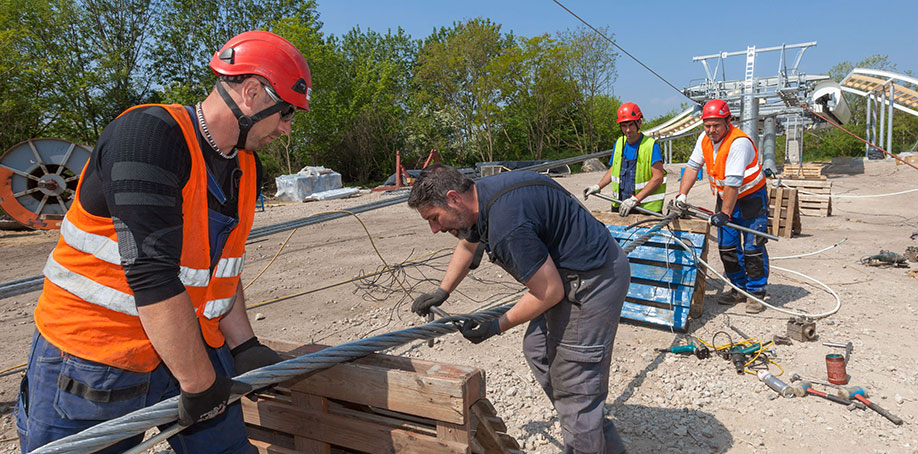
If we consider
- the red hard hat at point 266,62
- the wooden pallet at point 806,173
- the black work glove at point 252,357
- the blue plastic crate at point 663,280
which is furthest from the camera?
the wooden pallet at point 806,173

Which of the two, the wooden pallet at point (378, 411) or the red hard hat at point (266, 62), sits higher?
the red hard hat at point (266, 62)

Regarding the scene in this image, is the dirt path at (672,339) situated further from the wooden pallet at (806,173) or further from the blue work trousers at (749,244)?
the wooden pallet at (806,173)

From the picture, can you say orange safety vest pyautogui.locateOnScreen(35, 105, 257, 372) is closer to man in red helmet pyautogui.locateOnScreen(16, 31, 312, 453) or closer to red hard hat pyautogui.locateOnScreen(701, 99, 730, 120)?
man in red helmet pyautogui.locateOnScreen(16, 31, 312, 453)

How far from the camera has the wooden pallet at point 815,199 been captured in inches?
442

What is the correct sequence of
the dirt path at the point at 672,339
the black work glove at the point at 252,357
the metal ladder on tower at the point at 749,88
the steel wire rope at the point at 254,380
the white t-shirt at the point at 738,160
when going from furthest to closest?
1. the metal ladder on tower at the point at 749,88
2. the white t-shirt at the point at 738,160
3. the dirt path at the point at 672,339
4. the black work glove at the point at 252,357
5. the steel wire rope at the point at 254,380

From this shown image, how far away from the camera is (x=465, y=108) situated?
1118 inches

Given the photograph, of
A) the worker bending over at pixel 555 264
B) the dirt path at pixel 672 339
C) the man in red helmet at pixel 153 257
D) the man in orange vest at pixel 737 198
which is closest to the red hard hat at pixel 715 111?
the man in orange vest at pixel 737 198

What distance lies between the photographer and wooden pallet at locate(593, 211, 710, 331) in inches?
182

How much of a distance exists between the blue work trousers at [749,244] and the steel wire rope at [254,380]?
11.8ft

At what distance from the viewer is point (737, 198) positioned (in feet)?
16.7

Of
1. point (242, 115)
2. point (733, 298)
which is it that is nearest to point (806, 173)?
point (733, 298)

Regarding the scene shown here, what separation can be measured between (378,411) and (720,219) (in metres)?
4.06

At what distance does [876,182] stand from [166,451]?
21.8m

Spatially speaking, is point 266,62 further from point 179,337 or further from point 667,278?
point 667,278
